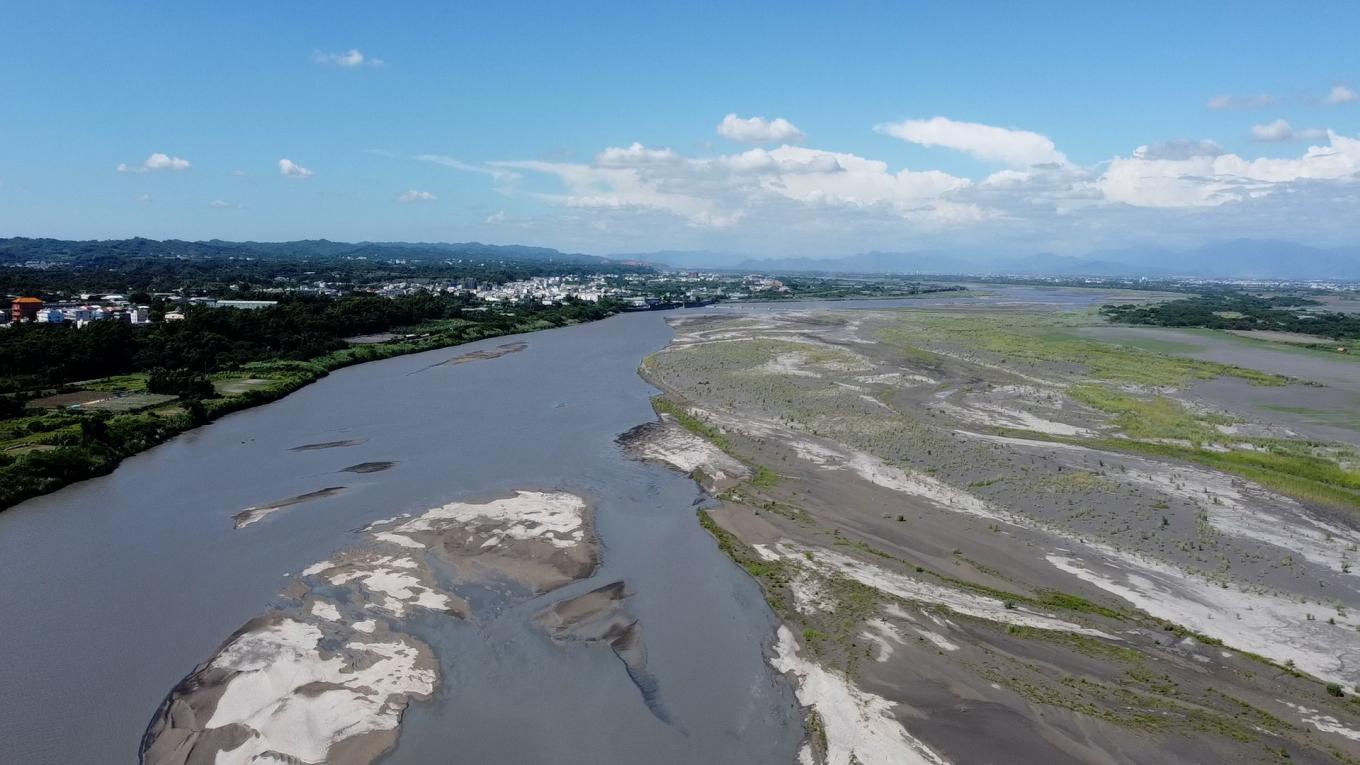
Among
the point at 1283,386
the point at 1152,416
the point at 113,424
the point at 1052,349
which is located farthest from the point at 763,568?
the point at 1052,349

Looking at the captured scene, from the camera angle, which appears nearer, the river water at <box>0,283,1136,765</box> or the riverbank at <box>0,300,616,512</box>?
the river water at <box>0,283,1136,765</box>

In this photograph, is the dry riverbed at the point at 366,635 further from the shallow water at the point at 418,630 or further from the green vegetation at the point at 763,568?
the green vegetation at the point at 763,568

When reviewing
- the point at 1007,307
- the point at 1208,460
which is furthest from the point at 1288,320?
the point at 1208,460

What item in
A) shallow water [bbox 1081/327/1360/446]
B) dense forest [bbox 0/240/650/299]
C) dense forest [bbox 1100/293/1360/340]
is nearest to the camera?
shallow water [bbox 1081/327/1360/446]

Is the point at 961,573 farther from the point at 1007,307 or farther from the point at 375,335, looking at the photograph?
the point at 1007,307

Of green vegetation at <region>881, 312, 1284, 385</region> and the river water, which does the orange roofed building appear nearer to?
the river water

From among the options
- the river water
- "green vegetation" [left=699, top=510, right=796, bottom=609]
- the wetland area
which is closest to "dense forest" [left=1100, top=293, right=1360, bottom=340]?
the wetland area

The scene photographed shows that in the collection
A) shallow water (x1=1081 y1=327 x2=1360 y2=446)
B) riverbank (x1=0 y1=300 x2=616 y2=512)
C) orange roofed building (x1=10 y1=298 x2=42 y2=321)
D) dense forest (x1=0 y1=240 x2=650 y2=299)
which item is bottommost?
riverbank (x1=0 y1=300 x2=616 y2=512)
